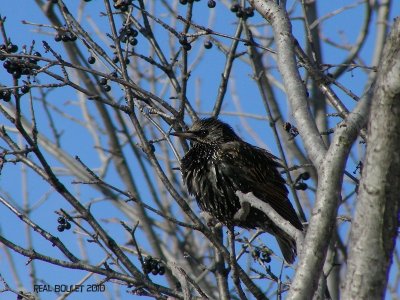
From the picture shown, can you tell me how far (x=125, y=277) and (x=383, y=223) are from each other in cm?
183

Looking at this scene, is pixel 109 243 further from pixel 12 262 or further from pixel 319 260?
pixel 12 262

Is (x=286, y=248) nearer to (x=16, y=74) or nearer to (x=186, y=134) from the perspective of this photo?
(x=186, y=134)

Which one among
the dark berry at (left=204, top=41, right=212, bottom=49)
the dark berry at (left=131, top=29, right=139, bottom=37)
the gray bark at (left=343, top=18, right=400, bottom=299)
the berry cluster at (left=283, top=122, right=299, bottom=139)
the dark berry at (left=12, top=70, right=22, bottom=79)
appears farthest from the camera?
the dark berry at (left=204, top=41, right=212, bottom=49)

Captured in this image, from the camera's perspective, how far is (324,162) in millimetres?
3072

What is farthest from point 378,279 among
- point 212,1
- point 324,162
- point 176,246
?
point 176,246

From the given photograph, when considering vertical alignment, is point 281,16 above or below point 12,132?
below

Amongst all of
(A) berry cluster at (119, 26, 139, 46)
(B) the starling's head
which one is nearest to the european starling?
(B) the starling's head

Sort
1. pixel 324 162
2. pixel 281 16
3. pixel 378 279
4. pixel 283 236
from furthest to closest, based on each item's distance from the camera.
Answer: pixel 283 236, pixel 281 16, pixel 324 162, pixel 378 279

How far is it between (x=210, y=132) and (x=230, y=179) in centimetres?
46

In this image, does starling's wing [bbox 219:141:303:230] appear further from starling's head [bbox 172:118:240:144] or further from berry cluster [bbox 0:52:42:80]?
berry cluster [bbox 0:52:42:80]

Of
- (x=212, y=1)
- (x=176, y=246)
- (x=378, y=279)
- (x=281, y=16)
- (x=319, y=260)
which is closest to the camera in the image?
(x=378, y=279)

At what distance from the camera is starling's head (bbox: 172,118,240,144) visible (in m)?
5.97

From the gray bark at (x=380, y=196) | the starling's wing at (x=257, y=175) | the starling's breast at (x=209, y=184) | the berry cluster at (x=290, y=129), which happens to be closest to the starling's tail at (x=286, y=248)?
the starling's wing at (x=257, y=175)

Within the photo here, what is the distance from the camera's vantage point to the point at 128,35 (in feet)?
15.7
